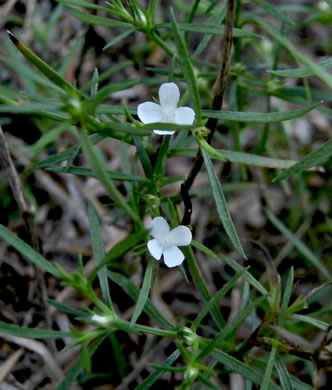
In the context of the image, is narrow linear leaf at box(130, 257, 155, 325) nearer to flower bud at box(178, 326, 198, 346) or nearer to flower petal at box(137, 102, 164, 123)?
flower bud at box(178, 326, 198, 346)

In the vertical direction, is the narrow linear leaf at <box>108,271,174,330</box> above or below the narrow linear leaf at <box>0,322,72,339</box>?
above

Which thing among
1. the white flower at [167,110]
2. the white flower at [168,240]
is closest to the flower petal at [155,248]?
the white flower at [168,240]

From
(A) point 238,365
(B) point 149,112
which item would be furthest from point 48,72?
(A) point 238,365

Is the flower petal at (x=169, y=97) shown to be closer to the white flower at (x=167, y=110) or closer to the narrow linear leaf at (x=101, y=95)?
the white flower at (x=167, y=110)

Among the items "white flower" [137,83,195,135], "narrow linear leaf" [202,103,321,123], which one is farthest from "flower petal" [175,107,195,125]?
"narrow linear leaf" [202,103,321,123]

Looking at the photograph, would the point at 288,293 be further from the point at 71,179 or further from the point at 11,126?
the point at 11,126
